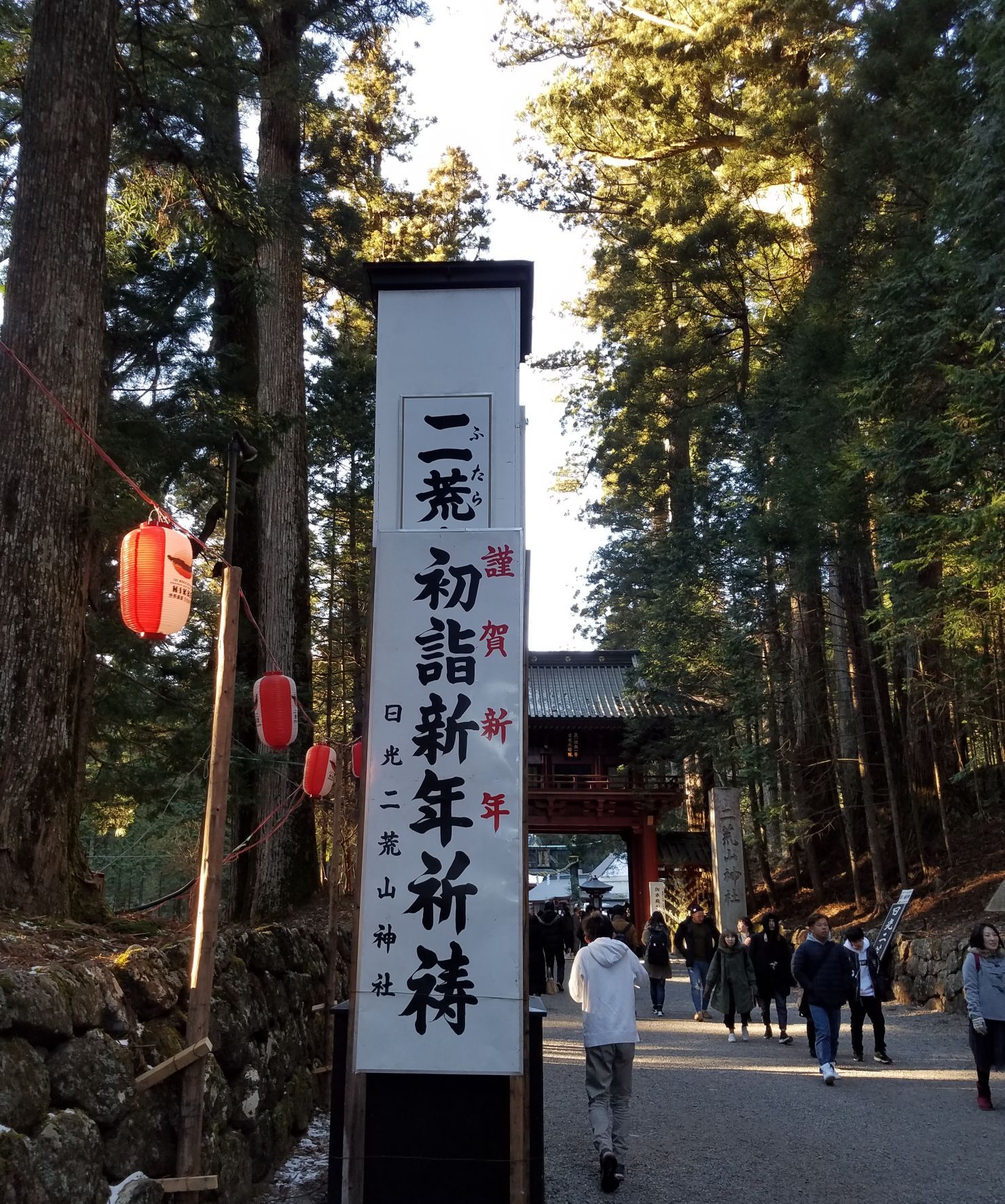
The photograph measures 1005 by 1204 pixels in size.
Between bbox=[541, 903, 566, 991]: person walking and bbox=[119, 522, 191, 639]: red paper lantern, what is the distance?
9751 mm

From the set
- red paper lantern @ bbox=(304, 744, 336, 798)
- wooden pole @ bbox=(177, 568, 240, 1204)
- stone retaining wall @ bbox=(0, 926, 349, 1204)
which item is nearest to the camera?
stone retaining wall @ bbox=(0, 926, 349, 1204)

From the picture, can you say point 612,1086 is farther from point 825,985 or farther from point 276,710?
point 276,710

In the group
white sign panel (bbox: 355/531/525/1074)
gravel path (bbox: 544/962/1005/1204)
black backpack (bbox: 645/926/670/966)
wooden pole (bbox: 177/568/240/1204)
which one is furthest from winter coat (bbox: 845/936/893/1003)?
wooden pole (bbox: 177/568/240/1204)

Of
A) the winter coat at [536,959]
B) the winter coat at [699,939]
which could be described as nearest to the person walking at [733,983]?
the winter coat at [699,939]

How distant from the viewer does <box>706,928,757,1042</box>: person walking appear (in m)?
10.1

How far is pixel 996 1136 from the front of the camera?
597cm

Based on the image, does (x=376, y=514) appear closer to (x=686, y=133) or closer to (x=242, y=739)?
(x=242, y=739)

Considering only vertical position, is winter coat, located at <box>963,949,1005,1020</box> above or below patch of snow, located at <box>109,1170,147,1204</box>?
above

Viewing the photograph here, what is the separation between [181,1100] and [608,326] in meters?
20.3

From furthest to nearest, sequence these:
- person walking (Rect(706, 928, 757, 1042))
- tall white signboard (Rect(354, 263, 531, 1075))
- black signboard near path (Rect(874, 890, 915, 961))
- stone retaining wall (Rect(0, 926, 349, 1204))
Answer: black signboard near path (Rect(874, 890, 915, 961)), person walking (Rect(706, 928, 757, 1042)), tall white signboard (Rect(354, 263, 531, 1075)), stone retaining wall (Rect(0, 926, 349, 1204))

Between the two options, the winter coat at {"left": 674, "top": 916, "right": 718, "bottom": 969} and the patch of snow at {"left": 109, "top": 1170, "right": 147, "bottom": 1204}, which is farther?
the winter coat at {"left": 674, "top": 916, "right": 718, "bottom": 969}

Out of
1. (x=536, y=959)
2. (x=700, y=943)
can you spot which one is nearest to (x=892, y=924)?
(x=700, y=943)

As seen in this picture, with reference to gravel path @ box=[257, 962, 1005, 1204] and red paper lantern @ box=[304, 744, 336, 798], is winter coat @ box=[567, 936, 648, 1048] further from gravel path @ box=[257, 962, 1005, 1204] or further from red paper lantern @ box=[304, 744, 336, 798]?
red paper lantern @ box=[304, 744, 336, 798]

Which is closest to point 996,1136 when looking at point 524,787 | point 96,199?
point 524,787
